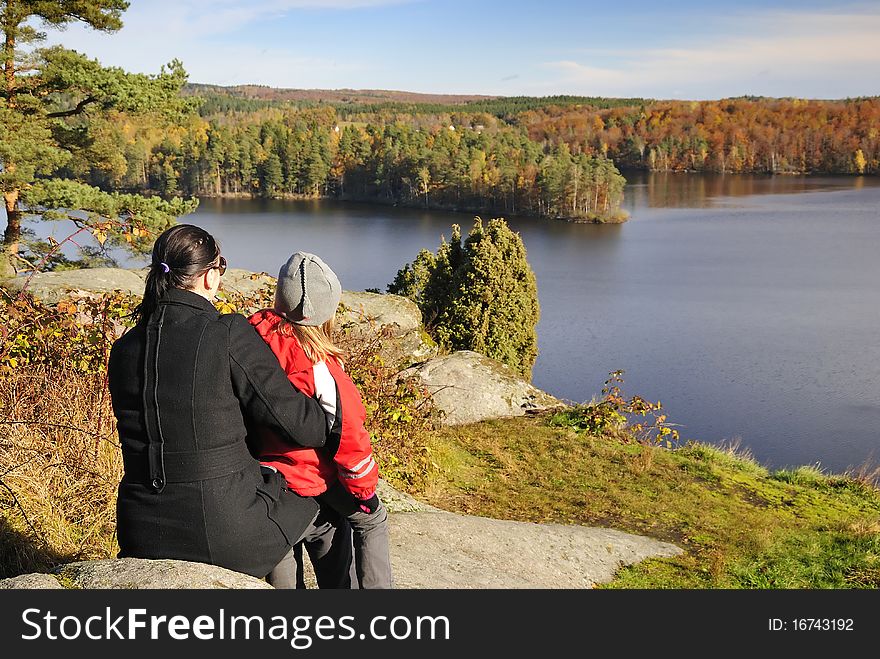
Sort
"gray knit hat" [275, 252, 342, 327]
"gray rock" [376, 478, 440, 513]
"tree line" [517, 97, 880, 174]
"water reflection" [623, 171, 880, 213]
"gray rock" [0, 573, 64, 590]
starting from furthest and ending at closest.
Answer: "tree line" [517, 97, 880, 174] → "water reflection" [623, 171, 880, 213] → "gray rock" [376, 478, 440, 513] → "gray knit hat" [275, 252, 342, 327] → "gray rock" [0, 573, 64, 590]

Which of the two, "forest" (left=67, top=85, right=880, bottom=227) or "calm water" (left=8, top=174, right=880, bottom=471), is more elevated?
"forest" (left=67, top=85, right=880, bottom=227)

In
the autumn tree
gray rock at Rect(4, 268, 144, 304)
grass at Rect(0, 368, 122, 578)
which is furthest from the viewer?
the autumn tree

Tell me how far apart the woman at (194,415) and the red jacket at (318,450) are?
110mm

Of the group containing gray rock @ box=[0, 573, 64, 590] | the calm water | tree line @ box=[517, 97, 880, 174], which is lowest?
the calm water

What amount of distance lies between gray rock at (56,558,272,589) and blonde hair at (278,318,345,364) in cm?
68

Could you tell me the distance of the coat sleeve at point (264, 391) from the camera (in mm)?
2160

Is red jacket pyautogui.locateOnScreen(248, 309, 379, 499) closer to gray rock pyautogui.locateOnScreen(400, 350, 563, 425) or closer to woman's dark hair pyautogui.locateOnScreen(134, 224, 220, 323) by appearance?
woman's dark hair pyautogui.locateOnScreen(134, 224, 220, 323)

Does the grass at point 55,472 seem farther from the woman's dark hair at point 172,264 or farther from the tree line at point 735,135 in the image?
the tree line at point 735,135

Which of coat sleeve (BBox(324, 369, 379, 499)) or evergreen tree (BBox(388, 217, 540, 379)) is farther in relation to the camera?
evergreen tree (BBox(388, 217, 540, 379))

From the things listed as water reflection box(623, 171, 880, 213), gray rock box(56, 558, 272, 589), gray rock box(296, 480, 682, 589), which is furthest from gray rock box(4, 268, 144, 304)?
water reflection box(623, 171, 880, 213)

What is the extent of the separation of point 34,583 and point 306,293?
1.18 meters

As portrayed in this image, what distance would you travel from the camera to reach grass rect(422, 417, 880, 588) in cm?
503

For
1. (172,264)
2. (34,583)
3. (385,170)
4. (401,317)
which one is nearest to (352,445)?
(172,264)
